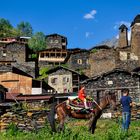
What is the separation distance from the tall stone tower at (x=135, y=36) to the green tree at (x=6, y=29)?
51261 mm

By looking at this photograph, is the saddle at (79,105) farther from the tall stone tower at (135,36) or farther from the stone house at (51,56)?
the stone house at (51,56)

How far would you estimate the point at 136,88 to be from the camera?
41.6 meters

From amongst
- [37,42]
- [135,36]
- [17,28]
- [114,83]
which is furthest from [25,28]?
[114,83]

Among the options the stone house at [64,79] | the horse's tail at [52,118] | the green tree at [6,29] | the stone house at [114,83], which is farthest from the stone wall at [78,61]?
the horse's tail at [52,118]

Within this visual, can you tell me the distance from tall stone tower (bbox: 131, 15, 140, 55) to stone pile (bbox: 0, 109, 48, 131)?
58.0 m

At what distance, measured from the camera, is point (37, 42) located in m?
97.9

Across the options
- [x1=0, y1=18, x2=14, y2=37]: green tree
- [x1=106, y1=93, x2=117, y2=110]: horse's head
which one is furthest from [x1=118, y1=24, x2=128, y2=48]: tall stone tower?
[x1=106, y1=93, x2=117, y2=110]: horse's head

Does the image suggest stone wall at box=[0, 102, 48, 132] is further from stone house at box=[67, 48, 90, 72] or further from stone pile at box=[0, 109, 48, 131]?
stone house at box=[67, 48, 90, 72]

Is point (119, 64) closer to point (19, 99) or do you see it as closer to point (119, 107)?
Result: point (19, 99)

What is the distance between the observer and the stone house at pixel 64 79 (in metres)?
68.6

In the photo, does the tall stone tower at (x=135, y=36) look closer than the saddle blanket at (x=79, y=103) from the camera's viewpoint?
No

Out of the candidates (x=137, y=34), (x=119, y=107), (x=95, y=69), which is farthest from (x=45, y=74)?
(x=119, y=107)

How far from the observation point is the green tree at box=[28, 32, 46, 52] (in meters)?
96.2

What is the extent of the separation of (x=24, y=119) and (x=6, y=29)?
113 metres
